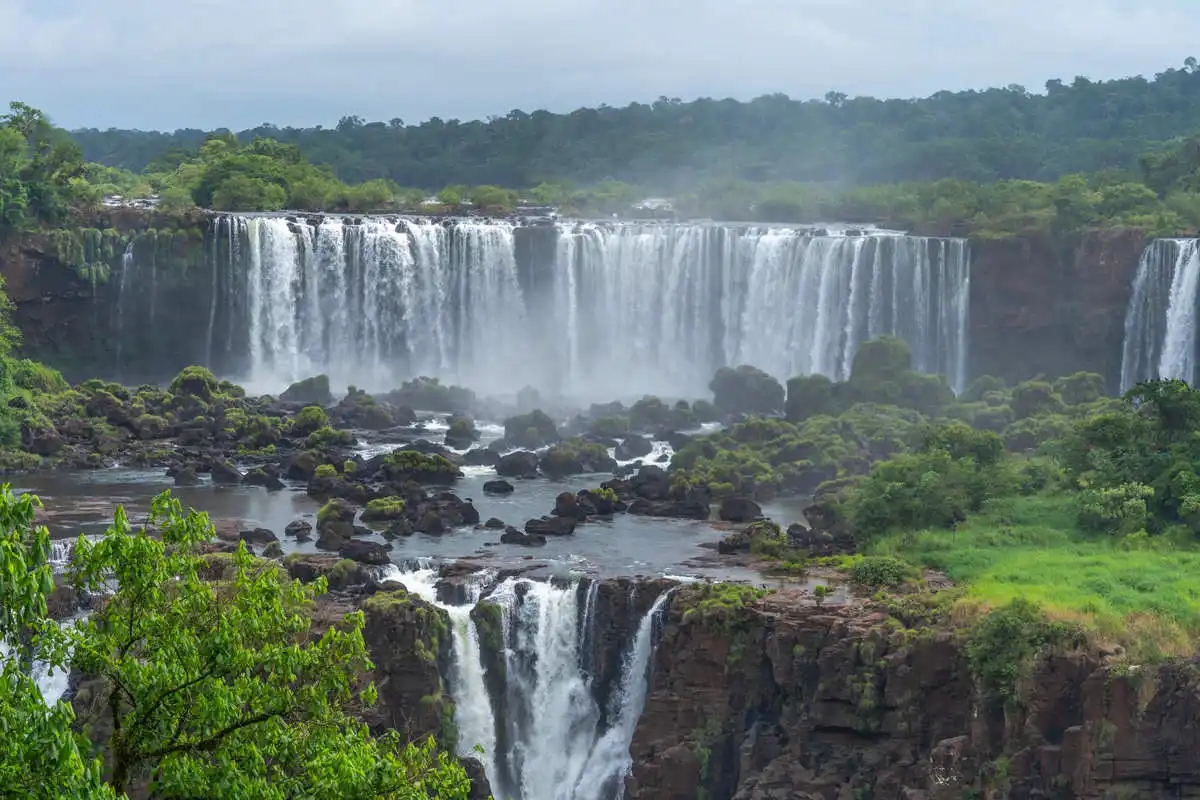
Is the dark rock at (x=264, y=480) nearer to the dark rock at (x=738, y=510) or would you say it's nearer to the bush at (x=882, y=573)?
the dark rock at (x=738, y=510)

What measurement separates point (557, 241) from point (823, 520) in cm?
2664

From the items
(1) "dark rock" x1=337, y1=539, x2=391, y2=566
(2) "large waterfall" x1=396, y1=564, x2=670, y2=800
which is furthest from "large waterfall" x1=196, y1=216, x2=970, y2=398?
(2) "large waterfall" x1=396, y1=564, x2=670, y2=800

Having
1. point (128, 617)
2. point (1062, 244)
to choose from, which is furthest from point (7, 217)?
point (128, 617)

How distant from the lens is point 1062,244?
60.2 metres

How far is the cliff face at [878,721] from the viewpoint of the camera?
1122 inches

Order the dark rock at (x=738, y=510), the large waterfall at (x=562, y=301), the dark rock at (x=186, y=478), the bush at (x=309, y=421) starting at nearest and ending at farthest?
the dark rock at (x=738, y=510) → the dark rock at (x=186, y=478) → the bush at (x=309, y=421) → the large waterfall at (x=562, y=301)

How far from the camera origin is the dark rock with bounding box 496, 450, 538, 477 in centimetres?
4806

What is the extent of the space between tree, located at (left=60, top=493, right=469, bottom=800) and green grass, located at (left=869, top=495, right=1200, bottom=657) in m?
17.0

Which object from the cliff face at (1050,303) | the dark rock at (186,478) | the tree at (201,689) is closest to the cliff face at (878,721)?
the tree at (201,689)

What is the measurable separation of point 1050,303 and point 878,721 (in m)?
31.7

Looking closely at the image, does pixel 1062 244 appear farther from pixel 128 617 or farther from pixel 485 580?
pixel 128 617

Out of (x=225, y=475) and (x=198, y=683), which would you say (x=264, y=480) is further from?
(x=198, y=683)

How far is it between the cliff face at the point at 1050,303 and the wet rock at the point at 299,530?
89.8 feet

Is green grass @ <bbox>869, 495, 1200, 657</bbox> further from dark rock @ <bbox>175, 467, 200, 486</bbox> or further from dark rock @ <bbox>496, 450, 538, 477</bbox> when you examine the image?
dark rock @ <bbox>175, 467, 200, 486</bbox>
